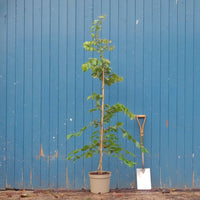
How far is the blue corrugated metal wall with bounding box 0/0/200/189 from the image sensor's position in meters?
4.12

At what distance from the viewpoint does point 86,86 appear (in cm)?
415

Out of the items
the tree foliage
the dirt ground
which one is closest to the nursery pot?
the dirt ground

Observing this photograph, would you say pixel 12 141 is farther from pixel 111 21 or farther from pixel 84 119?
pixel 111 21

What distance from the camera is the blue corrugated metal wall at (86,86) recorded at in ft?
13.5

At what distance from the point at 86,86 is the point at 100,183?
4.05 ft

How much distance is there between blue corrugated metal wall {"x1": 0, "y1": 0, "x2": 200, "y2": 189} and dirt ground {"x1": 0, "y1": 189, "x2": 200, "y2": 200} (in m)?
0.12

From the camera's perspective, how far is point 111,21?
416cm

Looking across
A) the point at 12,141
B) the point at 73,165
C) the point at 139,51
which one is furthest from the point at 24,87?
the point at 139,51

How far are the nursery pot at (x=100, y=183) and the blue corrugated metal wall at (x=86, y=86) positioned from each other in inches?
13.7

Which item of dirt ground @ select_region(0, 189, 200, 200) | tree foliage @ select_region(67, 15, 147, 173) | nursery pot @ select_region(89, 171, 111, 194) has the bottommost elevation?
dirt ground @ select_region(0, 189, 200, 200)

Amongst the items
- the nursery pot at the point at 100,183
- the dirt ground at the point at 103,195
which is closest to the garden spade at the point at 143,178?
the dirt ground at the point at 103,195

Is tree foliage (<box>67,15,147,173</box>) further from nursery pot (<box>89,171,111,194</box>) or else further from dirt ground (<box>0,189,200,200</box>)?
dirt ground (<box>0,189,200,200</box>)

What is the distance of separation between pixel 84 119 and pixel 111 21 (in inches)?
51.8

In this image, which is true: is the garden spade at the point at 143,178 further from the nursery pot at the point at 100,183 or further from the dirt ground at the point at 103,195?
the nursery pot at the point at 100,183
